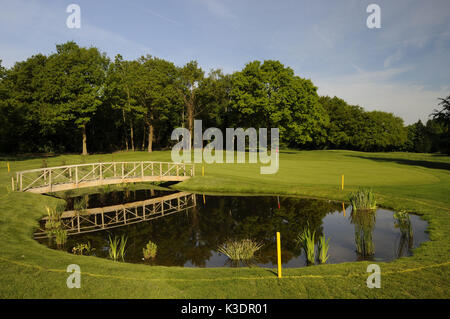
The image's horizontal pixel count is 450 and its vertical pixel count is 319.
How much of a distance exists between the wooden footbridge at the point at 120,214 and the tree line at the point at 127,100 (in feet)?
108

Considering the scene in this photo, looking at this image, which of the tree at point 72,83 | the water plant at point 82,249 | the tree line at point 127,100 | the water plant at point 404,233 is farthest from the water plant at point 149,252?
the tree at point 72,83

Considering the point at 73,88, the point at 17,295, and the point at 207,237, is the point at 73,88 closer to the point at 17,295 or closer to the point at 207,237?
the point at 207,237

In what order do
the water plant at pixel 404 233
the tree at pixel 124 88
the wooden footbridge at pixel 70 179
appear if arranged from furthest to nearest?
1. the tree at pixel 124 88
2. the wooden footbridge at pixel 70 179
3. the water plant at pixel 404 233

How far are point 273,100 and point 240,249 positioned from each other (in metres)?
48.6

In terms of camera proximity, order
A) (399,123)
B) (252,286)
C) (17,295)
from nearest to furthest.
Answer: (17,295), (252,286), (399,123)

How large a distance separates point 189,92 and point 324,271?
58.3 meters

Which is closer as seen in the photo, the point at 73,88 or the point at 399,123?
the point at 73,88

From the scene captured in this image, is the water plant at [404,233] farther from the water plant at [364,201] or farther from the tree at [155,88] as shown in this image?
the tree at [155,88]

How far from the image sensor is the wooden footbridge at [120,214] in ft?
60.2

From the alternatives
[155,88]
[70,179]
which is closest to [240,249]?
[70,179]

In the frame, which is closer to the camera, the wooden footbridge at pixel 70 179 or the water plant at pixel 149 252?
the water plant at pixel 149 252

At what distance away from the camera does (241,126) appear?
66.9m

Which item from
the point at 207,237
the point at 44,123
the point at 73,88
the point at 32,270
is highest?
the point at 73,88

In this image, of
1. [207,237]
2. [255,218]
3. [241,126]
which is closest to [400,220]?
[255,218]
